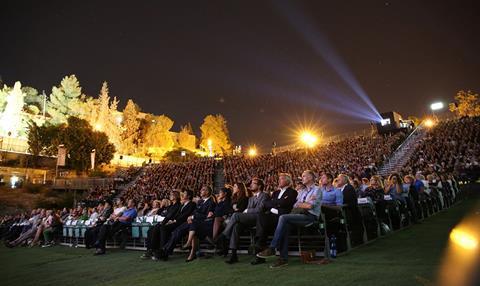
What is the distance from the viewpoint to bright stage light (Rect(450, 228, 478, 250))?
15.6 ft

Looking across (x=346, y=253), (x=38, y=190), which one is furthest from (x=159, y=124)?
(x=346, y=253)

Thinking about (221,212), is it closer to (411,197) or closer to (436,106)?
(411,197)

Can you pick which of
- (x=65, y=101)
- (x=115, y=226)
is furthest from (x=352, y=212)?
(x=65, y=101)

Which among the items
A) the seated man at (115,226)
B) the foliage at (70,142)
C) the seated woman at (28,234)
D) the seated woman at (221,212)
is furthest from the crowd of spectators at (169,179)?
the seated woman at (221,212)

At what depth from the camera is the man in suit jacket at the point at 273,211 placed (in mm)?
5418

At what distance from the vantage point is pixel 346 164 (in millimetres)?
22312

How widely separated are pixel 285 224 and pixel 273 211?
0.44 meters

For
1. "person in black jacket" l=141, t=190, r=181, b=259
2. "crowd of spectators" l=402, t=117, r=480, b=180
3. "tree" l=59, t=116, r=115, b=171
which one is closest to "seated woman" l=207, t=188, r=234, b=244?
"person in black jacket" l=141, t=190, r=181, b=259

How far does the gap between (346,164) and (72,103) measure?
44354 millimetres

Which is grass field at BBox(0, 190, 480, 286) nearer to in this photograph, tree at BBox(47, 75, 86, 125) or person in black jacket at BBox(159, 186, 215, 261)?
person in black jacket at BBox(159, 186, 215, 261)

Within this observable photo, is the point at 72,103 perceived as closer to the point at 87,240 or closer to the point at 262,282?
the point at 87,240

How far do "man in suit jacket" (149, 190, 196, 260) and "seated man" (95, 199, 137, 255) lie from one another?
72.5 inches

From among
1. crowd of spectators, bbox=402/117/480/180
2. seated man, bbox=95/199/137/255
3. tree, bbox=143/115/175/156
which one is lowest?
seated man, bbox=95/199/137/255

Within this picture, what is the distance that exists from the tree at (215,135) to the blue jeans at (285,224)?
60673 millimetres
